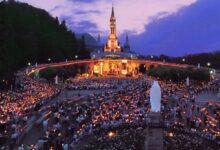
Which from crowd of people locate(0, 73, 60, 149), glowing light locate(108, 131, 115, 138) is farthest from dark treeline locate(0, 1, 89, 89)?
glowing light locate(108, 131, 115, 138)

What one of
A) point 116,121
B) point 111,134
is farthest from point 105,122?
Result: point 111,134

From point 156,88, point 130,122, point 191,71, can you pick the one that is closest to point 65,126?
point 130,122

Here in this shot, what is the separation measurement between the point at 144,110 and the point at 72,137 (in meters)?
7.45

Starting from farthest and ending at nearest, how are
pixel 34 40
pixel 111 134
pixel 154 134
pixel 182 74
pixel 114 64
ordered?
pixel 114 64 → pixel 34 40 → pixel 182 74 → pixel 111 134 → pixel 154 134

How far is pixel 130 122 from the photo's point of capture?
3020 centimetres

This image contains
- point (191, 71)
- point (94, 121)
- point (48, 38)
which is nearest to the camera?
point (94, 121)

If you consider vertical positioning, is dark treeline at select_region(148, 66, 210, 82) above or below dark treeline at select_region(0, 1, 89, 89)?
below

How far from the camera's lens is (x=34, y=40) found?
279ft

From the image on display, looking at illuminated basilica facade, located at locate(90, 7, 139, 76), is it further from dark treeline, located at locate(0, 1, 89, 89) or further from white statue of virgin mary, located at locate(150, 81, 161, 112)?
white statue of virgin mary, located at locate(150, 81, 161, 112)

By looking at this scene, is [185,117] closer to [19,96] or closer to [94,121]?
[94,121]

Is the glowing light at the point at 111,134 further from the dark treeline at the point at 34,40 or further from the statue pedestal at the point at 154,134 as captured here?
the dark treeline at the point at 34,40

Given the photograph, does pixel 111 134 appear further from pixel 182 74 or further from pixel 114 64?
pixel 114 64

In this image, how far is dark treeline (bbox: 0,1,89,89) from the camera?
224ft

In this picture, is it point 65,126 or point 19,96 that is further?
point 19,96
